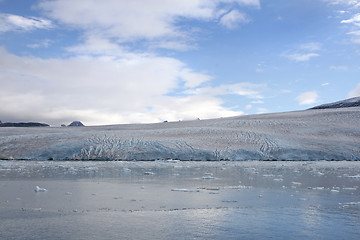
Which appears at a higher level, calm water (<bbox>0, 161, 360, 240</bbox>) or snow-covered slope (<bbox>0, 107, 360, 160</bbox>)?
snow-covered slope (<bbox>0, 107, 360, 160</bbox>)

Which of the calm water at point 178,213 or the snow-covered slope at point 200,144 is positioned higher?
the snow-covered slope at point 200,144

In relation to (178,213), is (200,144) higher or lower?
higher

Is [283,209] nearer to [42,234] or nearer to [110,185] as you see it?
Answer: [42,234]

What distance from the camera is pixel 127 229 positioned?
3.77 m

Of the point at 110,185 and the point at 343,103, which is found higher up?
the point at 343,103

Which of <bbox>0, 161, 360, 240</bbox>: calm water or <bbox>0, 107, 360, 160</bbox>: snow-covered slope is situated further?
<bbox>0, 107, 360, 160</bbox>: snow-covered slope

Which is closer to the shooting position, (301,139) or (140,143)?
(140,143)

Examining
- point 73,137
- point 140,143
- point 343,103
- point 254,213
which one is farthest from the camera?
point 343,103

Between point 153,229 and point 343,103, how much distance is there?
1868 inches

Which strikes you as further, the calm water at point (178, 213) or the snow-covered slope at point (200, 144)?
the snow-covered slope at point (200, 144)

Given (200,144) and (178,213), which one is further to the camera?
(200,144)

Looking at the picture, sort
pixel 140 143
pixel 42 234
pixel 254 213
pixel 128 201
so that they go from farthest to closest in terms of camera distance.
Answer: pixel 140 143 → pixel 128 201 → pixel 254 213 → pixel 42 234

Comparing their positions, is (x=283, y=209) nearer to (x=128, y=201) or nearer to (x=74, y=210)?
(x=128, y=201)

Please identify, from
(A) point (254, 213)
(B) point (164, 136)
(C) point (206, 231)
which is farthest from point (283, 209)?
(B) point (164, 136)
